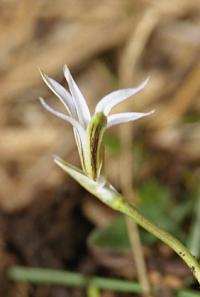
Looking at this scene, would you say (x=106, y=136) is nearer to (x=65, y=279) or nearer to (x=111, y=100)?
(x=65, y=279)

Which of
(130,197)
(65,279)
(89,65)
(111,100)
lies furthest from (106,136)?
(111,100)

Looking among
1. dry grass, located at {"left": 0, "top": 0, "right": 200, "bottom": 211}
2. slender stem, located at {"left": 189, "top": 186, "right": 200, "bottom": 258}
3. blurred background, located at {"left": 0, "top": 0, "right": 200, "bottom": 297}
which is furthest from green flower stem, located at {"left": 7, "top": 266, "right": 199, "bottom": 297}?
dry grass, located at {"left": 0, "top": 0, "right": 200, "bottom": 211}

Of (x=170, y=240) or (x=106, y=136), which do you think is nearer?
(x=170, y=240)

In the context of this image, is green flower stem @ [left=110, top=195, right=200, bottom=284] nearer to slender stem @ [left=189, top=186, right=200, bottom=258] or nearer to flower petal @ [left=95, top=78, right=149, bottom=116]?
flower petal @ [left=95, top=78, right=149, bottom=116]

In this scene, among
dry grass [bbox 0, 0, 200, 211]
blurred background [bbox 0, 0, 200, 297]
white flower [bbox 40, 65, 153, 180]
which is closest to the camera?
white flower [bbox 40, 65, 153, 180]

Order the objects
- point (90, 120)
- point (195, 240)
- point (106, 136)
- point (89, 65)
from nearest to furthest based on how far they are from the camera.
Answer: point (90, 120), point (195, 240), point (106, 136), point (89, 65)

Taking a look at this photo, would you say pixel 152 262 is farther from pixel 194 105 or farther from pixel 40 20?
pixel 40 20

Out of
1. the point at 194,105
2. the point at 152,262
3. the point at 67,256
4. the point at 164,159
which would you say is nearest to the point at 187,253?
the point at 152,262
